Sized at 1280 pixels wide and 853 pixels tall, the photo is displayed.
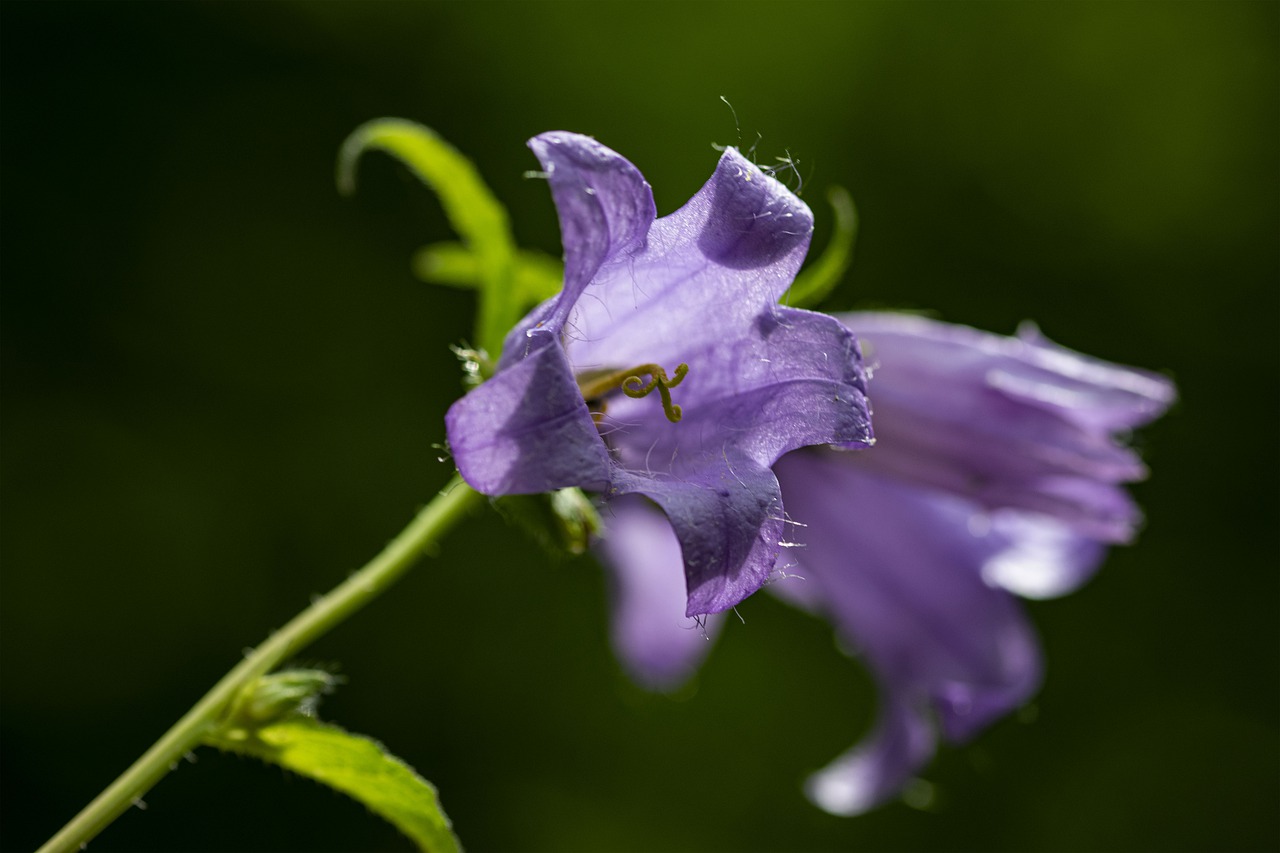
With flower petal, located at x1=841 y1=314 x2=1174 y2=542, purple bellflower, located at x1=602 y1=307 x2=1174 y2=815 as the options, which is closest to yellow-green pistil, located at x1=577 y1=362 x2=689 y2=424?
purple bellflower, located at x1=602 y1=307 x2=1174 y2=815

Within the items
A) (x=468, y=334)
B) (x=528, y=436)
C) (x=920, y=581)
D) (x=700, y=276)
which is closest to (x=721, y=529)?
(x=528, y=436)

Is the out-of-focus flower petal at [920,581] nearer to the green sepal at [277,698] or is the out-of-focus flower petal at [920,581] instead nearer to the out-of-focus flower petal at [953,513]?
the out-of-focus flower petal at [953,513]

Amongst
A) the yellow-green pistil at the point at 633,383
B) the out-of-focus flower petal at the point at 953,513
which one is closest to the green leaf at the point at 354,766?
the yellow-green pistil at the point at 633,383

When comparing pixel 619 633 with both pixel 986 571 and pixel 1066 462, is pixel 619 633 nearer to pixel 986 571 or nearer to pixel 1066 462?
pixel 986 571

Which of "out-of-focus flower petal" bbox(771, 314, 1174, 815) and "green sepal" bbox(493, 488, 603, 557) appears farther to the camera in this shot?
"out-of-focus flower petal" bbox(771, 314, 1174, 815)

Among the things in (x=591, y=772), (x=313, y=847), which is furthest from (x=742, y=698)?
(x=313, y=847)

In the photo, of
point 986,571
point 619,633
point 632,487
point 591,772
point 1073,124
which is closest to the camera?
point 632,487

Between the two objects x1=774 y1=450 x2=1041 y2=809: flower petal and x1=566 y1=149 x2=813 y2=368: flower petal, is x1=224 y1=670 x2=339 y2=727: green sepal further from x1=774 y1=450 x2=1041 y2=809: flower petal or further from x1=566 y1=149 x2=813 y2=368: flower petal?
x1=774 y1=450 x2=1041 y2=809: flower petal
